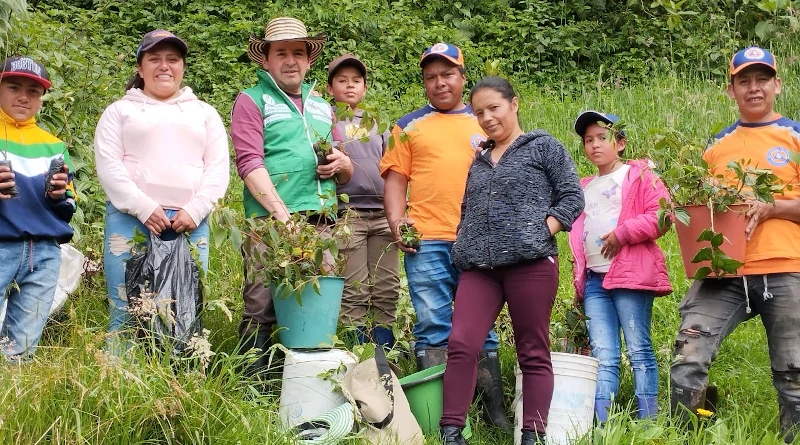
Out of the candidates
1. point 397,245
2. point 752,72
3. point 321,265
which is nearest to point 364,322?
point 397,245

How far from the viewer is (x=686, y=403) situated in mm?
4234

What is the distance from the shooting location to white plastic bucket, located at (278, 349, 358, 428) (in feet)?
13.4

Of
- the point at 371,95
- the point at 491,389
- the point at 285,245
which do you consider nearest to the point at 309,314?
the point at 285,245

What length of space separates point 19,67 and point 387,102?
5.83 meters

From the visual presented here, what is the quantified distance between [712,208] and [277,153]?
2047mm

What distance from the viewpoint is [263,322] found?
4.57m

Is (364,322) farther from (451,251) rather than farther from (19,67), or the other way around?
(19,67)

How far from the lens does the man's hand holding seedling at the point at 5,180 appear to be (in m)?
4.18

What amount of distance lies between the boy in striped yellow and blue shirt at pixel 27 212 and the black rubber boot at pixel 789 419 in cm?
341

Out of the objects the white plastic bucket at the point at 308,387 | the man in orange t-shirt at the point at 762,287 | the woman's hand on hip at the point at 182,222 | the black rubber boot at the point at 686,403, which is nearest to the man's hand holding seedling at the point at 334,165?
the woman's hand on hip at the point at 182,222

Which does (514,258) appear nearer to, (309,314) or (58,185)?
(309,314)

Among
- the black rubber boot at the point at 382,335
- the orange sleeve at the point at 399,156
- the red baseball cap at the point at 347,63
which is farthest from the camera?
the red baseball cap at the point at 347,63

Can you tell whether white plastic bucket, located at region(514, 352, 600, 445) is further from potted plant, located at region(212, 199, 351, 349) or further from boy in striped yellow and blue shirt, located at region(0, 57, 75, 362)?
boy in striped yellow and blue shirt, located at region(0, 57, 75, 362)

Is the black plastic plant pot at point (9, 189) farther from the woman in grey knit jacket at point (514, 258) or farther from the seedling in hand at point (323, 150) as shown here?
the woman in grey knit jacket at point (514, 258)
